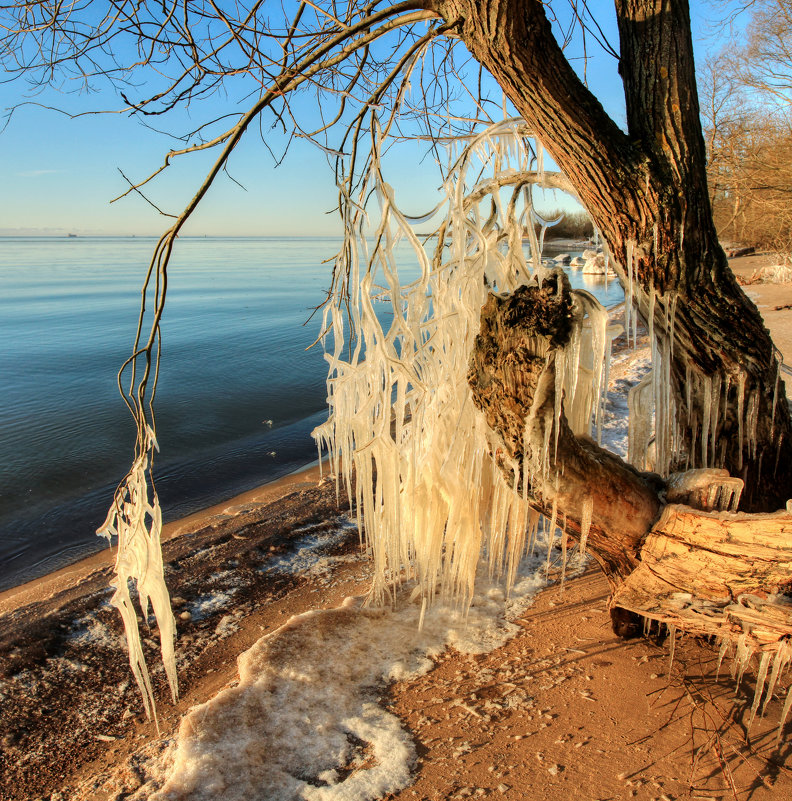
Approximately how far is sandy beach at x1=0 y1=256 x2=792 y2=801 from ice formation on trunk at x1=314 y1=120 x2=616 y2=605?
1.83 feet

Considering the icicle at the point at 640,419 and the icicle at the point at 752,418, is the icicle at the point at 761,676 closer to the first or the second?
the icicle at the point at 752,418

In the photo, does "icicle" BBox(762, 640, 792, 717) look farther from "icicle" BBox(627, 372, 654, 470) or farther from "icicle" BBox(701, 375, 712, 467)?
"icicle" BBox(627, 372, 654, 470)

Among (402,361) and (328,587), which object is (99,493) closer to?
(328,587)

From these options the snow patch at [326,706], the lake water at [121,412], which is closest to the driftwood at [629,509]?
the snow patch at [326,706]

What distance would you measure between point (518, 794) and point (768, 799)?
34.6 inches

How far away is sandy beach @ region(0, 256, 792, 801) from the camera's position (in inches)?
86.8

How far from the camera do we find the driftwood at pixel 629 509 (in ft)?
7.36

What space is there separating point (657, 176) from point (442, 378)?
1.36 m

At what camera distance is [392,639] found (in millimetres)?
3137

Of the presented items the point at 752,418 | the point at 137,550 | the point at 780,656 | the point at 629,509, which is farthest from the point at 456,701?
the point at 752,418

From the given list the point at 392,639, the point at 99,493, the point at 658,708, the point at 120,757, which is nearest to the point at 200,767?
the point at 120,757

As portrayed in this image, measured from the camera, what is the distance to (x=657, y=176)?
2.60 meters

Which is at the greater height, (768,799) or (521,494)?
(521,494)

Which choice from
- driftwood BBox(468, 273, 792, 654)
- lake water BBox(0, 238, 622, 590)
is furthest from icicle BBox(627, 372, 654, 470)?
lake water BBox(0, 238, 622, 590)
